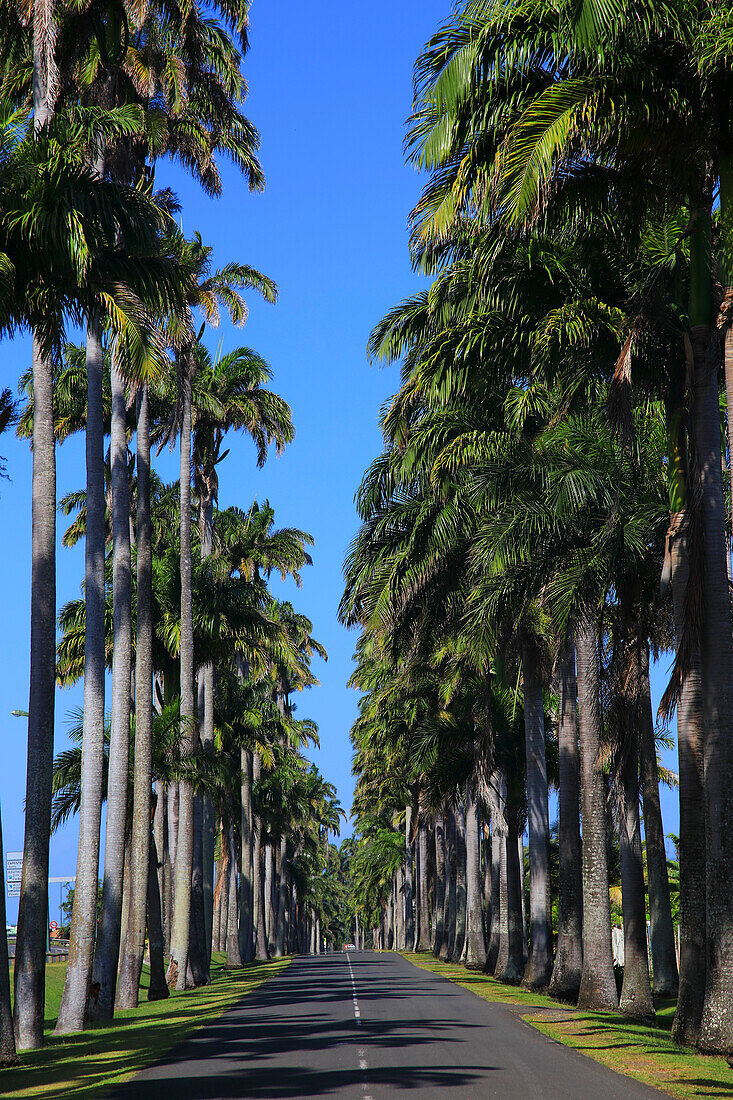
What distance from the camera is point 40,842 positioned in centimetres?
1734

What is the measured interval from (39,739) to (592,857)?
10684 millimetres

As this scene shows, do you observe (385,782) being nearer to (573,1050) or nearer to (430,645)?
(430,645)

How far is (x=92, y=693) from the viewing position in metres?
21.2

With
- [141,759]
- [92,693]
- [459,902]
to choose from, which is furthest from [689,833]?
[459,902]

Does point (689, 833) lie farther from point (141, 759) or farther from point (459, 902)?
point (459, 902)

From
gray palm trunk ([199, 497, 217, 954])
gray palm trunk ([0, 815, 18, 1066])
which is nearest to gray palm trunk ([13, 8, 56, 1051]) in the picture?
gray palm trunk ([0, 815, 18, 1066])

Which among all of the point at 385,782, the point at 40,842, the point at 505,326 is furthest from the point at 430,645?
the point at 385,782

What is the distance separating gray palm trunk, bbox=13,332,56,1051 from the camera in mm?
17281

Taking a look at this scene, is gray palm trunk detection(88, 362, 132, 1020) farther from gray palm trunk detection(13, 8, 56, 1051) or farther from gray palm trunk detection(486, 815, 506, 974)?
gray palm trunk detection(486, 815, 506, 974)

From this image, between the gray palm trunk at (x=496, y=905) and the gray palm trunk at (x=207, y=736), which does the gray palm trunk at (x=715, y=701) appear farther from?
the gray palm trunk at (x=207, y=736)

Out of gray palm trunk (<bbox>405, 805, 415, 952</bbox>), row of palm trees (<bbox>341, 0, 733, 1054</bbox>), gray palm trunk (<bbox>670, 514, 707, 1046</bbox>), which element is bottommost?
gray palm trunk (<bbox>405, 805, 415, 952</bbox>)

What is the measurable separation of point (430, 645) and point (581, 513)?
13.6m

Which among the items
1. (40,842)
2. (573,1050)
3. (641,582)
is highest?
(641,582)

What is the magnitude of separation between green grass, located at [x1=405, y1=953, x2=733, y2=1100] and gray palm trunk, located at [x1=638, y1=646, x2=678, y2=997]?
200cm
